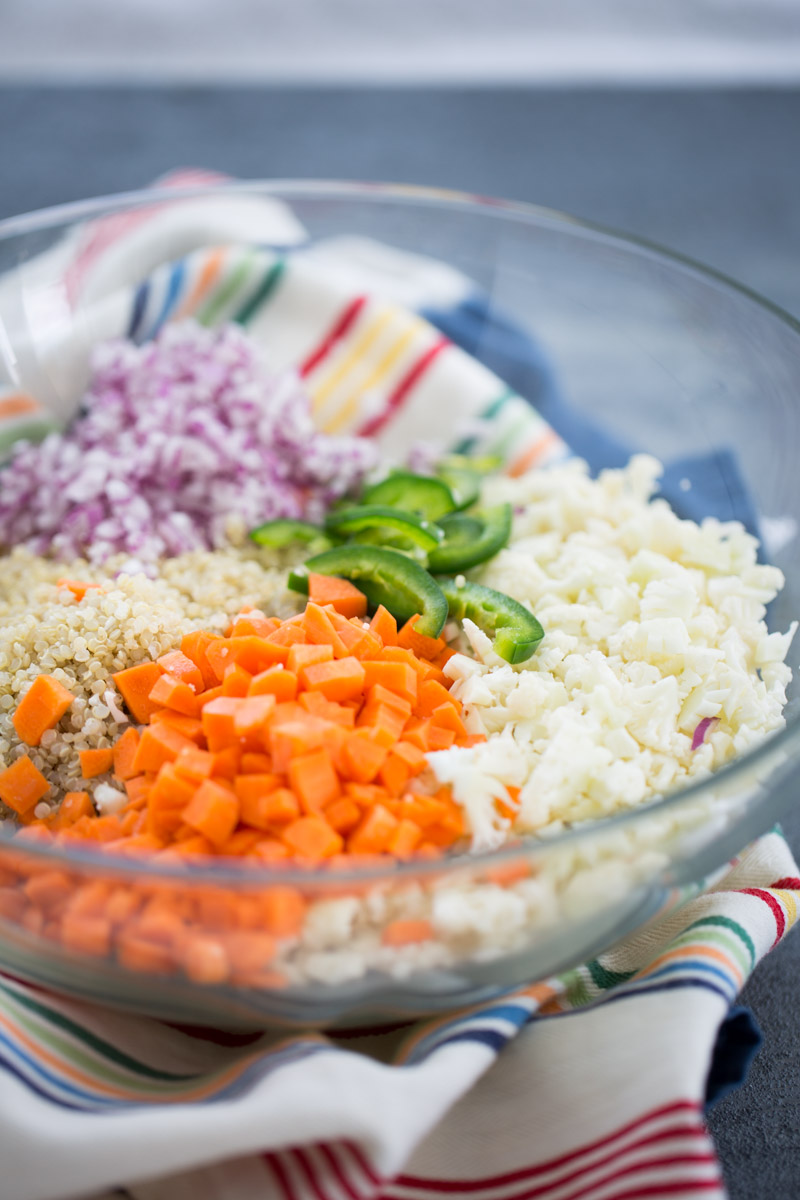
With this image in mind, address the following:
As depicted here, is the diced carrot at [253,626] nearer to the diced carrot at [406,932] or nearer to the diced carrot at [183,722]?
the diced carrot at [183,722]

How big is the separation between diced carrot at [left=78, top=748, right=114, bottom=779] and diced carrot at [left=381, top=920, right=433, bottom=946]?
408 mm

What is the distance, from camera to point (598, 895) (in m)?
0.95

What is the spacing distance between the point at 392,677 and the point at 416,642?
0.51ft

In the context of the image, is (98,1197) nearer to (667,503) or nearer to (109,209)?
(667,503)

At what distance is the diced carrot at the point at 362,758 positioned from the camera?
1.04 meters

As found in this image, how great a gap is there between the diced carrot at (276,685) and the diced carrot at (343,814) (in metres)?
0.14

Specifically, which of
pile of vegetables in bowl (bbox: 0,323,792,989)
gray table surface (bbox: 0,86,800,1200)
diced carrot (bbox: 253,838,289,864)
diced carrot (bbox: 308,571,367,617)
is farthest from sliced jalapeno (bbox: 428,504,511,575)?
gray table surface (bbox: 0,86,800,1200)

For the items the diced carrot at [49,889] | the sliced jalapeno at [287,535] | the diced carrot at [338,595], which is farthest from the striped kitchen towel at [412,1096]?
the sliced jalapeno at [287,535]

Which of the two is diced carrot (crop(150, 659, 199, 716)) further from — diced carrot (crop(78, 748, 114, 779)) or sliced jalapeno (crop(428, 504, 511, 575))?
sliced jalapeno (crop(428, 504, 511, 575))

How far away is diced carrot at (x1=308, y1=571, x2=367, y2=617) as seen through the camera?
1.36m

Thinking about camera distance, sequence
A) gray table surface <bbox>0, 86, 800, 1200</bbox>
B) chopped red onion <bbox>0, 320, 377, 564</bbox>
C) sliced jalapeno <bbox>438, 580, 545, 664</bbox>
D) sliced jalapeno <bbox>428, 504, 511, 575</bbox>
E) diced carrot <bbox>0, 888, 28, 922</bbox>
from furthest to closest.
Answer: gray table surface <bbox>0, 86, 800, 1200</bbox>, chopped red onion <bbox>0, 320, 377, 564</bbox>, sliced jalapeno <bbox>428, 504, 511, 575</bbox>, sliced jalapeno <bbox>438, 580, 545, 664</bbox>, diced carrot <bbox>0, 888, 28, 922</bbox>

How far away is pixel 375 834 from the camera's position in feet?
3.29

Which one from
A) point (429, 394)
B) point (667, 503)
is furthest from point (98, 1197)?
point (429, 394)

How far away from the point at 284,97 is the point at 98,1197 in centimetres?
333
